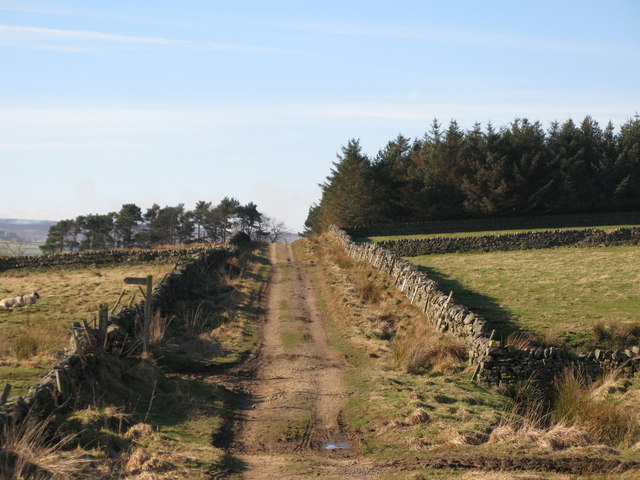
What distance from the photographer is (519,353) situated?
17391mm

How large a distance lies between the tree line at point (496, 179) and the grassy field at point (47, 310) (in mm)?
30441

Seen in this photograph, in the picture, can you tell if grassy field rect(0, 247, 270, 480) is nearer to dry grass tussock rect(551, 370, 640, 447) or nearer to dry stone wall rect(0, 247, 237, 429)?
dry stone wall rect(0, 247, 237, 429)

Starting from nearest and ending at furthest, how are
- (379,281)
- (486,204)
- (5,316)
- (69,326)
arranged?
→ (69,326) < (5,316) < (379,281) < (486,204)

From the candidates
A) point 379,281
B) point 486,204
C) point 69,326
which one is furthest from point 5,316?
point 486,204

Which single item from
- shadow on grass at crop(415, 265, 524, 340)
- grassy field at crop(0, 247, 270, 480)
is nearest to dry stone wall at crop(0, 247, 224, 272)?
grassy field at crop(0, 247, 270, 480)

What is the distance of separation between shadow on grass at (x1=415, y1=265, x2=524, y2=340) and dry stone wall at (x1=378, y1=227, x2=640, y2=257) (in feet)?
39.0

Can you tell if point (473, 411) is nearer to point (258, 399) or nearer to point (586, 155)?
point (258, 399)

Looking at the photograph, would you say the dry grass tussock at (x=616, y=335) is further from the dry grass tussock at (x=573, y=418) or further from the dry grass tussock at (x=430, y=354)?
the dry grass tussock at (x=430, y=354)

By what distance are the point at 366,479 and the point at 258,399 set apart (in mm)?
5470

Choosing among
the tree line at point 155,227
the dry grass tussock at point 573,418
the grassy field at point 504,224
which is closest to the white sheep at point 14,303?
the dry grass tussock at point 573,418

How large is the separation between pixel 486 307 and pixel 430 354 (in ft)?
22.4

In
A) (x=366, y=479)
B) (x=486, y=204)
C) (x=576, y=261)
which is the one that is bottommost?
(x=366, y=479)

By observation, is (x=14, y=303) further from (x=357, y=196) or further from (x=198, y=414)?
(x=357, y=196)

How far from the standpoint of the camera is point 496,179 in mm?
67750
